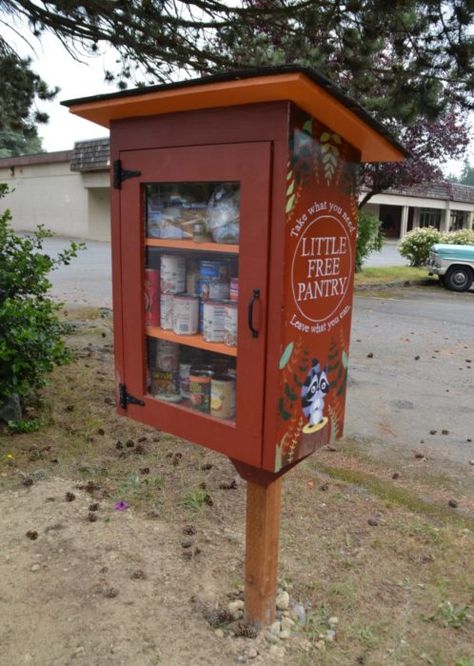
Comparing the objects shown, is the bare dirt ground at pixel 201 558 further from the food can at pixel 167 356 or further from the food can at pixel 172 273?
the food can at pixel 172 273

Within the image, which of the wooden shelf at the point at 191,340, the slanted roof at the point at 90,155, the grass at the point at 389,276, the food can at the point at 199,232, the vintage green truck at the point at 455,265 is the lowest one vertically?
the grass at the point at 389,276

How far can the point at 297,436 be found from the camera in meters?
2.08

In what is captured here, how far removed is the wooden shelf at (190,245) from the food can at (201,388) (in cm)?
47

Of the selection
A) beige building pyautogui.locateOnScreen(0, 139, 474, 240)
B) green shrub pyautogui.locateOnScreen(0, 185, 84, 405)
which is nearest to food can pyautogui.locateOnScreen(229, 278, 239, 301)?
green shrub pyautogui.locateOnScreen(0, 185, 84, 405)

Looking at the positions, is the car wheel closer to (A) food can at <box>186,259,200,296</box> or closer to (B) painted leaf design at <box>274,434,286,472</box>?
(A) food can at <box>186,259,200,296</box>

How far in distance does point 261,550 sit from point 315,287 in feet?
3.50

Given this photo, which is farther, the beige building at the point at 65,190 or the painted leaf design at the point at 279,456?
the beige building at the point at 65,190

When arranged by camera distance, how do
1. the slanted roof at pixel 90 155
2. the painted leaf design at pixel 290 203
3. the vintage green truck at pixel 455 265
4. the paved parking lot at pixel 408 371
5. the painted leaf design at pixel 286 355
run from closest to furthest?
1. the painted leaf design at pixel 290 203
2. the painted leaf design at pixel 286 355
3. the paved parking lot at pixel 408 371
4. the vintage green truck at pixel 455 265
5. the slanted roof at pixel 90 155

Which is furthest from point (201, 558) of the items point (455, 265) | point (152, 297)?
point (455, 265)

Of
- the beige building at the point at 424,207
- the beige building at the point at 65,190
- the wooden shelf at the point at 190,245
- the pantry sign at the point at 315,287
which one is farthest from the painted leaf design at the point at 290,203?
the beige building at the point at 424,207

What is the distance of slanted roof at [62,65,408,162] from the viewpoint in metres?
1.66

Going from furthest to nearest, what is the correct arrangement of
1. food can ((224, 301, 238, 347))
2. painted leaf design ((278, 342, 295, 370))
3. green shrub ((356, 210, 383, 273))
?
green shrub ((356, 210, 383, 273)) < food can ((224, 301, 238, 347)) < painted leaf design ((278, 342, 295, 370))

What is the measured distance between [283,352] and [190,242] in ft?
1.87

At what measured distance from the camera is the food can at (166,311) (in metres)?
2.30
